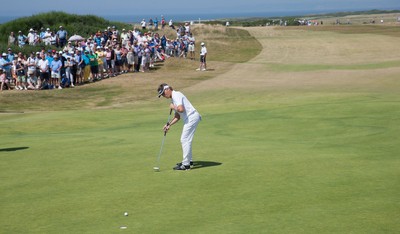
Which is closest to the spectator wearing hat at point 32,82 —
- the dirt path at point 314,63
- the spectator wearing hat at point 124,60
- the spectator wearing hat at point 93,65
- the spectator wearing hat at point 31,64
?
the spectator wearing hat at point 31,64

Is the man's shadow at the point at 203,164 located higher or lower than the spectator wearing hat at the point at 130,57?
higher

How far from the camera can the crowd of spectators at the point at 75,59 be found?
4141 centimetres

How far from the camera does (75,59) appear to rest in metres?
43.0

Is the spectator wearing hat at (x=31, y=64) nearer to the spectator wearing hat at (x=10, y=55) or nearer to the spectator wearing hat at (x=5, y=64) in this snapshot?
the spectator wearing hat at (x=5, y=64)

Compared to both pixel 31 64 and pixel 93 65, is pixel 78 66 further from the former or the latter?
pixel 31 64

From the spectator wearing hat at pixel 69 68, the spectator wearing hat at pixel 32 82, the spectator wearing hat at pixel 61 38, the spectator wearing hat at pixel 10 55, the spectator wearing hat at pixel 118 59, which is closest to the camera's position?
the spectator wearing hat at pixel 69 68

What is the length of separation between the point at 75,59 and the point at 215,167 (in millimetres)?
27689

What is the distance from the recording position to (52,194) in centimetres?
1501

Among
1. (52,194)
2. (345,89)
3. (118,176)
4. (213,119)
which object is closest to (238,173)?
(118,176)

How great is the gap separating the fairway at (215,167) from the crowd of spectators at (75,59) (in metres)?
3.49

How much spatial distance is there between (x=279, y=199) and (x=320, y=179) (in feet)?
6.58

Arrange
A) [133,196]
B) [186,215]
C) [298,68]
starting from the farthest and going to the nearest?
[298,68], [133,196], [186,215]

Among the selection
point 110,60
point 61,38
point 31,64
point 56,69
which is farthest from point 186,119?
point 61,38

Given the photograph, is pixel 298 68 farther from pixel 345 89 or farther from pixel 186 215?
pixel 186 215
